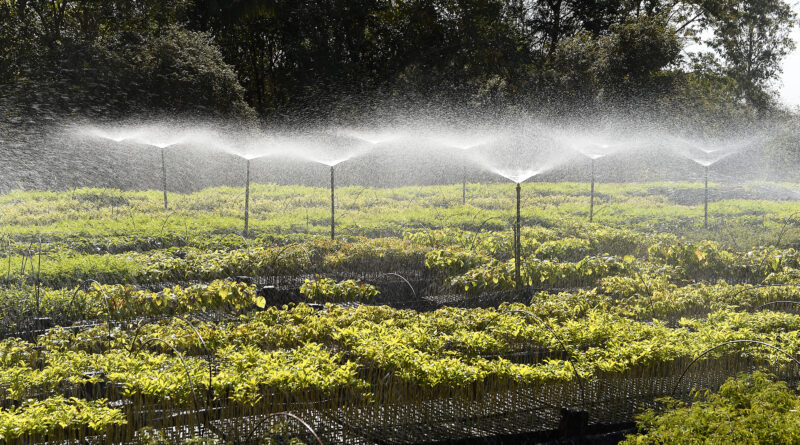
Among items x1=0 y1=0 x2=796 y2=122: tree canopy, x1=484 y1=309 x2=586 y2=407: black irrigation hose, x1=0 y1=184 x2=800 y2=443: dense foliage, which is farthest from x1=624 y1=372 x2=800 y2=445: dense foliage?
x1=0 y1=0 x2=796 y2=122: tree canopy

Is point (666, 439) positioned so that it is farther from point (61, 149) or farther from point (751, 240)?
point (61, 149)

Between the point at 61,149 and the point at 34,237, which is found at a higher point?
the point at 61,149

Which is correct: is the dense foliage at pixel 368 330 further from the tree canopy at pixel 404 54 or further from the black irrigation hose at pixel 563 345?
the tree canopy at pixel 404 54

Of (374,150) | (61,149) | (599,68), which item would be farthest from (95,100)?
(599,68)

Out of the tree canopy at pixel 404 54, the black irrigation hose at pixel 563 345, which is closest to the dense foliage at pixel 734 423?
the black irrigation hose at pixel 563 345

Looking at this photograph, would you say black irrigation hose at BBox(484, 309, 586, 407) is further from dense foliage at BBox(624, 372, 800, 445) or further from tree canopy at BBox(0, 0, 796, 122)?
tree canopy at BBox(0, 0, 796, 122)

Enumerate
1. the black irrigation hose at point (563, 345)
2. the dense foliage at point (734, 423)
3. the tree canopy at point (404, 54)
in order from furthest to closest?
the tree canopy at point (404, 54), the black irrigation hose at point (563, 345), the dense foliage at point (734, 423)

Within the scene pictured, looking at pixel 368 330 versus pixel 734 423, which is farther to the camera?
pixel 368 330

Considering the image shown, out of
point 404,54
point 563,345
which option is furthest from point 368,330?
point 404,54

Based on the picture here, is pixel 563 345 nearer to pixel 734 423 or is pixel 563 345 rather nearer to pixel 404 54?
pixel 734 423

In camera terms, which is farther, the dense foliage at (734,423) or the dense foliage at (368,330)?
the dense foliage at (368,330)

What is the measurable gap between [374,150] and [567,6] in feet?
44.7

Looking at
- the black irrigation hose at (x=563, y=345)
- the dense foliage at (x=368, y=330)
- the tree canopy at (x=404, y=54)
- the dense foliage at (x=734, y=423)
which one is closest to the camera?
the dense foliage at (x=734, y=423)

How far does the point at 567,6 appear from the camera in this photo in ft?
128
